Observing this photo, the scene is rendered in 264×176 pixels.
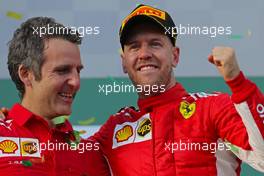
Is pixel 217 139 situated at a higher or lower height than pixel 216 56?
lower

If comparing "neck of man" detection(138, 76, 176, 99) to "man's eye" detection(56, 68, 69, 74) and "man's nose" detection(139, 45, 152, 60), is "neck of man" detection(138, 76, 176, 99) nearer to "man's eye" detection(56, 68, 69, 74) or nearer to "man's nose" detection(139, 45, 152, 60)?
"man's nose" detection(139, 45, 152, 60)

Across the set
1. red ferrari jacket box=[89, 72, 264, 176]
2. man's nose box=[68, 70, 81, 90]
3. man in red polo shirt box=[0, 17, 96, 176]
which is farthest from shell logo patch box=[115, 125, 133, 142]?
man's nose box=[68, 70, 81, 90]

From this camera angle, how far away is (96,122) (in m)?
3.06

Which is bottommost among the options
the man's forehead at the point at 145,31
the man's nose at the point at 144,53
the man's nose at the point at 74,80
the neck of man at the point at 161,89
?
the neck of man at the point at 161,89

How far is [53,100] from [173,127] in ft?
1.38

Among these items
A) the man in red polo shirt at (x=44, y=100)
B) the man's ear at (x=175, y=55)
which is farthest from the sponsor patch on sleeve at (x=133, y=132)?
the man's ear at (x=175, y=55)

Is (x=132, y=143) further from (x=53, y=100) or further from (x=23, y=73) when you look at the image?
(x=23, y=73)

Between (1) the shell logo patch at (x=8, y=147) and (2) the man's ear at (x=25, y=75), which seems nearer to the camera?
(1) the shell logo patch at (x=8, y=147)

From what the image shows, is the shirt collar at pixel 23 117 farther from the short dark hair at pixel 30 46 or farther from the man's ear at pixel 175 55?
the man's ear at pixel 175 55

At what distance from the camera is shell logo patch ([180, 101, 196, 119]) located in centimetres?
193

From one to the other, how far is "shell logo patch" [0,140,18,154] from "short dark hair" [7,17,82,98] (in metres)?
0.21

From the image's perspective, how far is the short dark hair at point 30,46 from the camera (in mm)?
2004

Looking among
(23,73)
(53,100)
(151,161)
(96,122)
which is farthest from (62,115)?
(96,122)

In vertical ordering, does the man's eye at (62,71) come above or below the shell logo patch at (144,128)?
above
